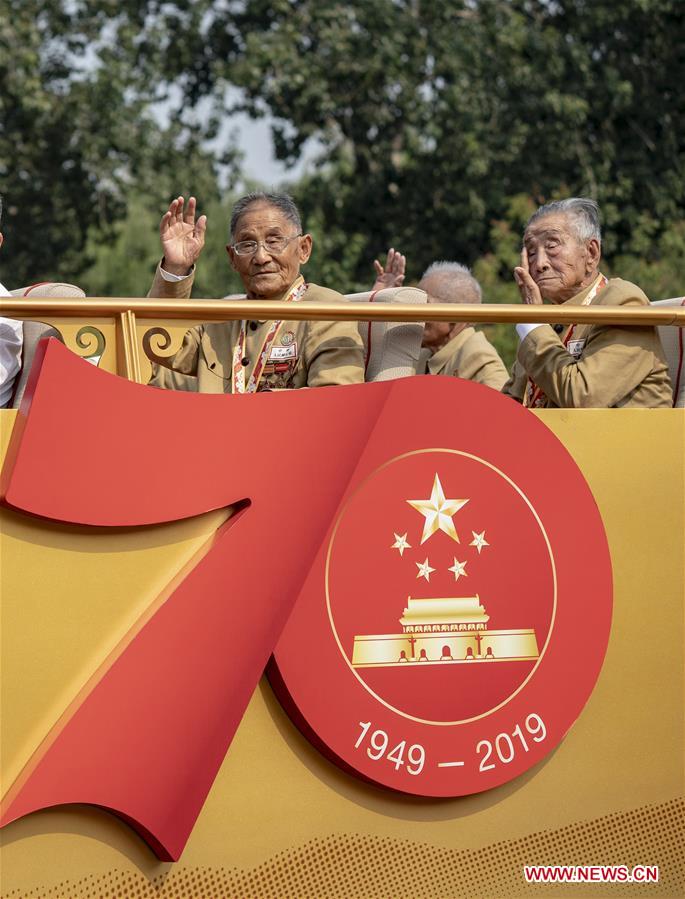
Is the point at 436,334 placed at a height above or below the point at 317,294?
above

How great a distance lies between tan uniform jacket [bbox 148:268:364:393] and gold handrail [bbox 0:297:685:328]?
47 centimetres

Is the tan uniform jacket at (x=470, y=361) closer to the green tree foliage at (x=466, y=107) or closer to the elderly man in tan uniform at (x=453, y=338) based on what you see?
the elderly man in tan uniform at (x=453, y=338)

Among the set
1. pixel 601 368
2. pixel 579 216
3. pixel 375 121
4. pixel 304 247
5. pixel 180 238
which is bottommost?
pixel 601 368

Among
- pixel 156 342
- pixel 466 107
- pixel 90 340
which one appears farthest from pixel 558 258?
pixel 466 107

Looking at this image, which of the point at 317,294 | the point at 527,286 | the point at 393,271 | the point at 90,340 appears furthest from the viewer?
the point at 393,271

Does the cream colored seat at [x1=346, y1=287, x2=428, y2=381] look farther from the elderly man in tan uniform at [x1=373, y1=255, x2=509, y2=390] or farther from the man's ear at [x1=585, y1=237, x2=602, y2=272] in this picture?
the elderly man in tan uniform at [x1=373, y1=255, x2=509, y2=390]

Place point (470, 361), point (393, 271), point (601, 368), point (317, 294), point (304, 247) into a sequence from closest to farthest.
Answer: point (601, 368)
point (317, 294)
point (304, 247)
point (470, 361)
point (393, 271)

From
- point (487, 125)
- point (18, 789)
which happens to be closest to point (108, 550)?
point (18, 789)

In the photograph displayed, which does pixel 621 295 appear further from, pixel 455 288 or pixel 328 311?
pixel 455 288

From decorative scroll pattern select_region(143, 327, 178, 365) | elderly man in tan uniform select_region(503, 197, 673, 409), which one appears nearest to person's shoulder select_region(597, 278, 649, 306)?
elderly man in tan uniform select_region(503, 197, 673, 409)

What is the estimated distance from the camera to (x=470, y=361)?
4.93 meters

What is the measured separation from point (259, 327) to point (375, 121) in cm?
1266

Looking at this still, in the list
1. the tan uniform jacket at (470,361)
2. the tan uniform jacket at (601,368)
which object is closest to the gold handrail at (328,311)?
the tan uniform jacket at (601,368)

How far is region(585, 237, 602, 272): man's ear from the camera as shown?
13.8ft
